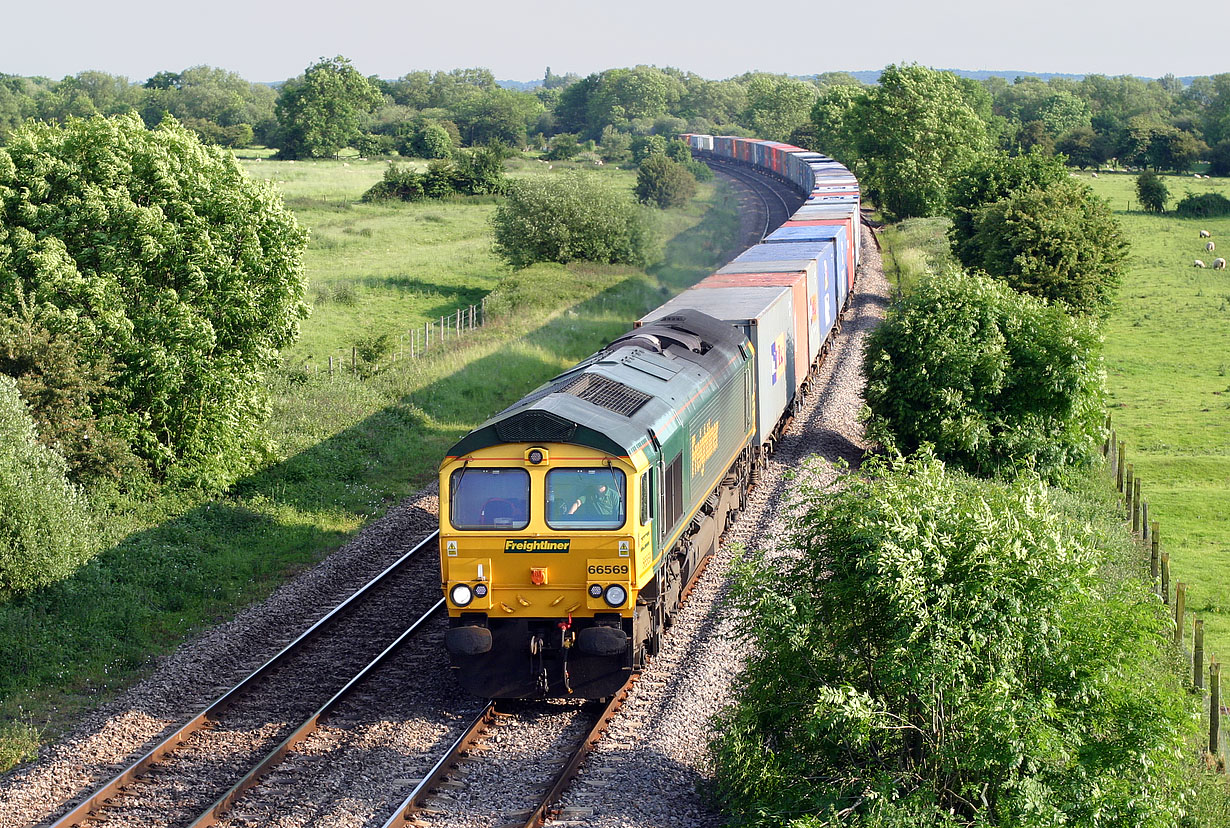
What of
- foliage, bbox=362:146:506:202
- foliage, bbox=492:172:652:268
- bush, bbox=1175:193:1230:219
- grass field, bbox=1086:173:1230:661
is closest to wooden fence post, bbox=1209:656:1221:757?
grass field, bbox=1086:173:1230:661

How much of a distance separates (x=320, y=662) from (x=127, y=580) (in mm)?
4452

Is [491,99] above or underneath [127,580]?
above

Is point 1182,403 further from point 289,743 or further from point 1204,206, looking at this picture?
point 1204,206

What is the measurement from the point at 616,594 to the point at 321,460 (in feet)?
43.8

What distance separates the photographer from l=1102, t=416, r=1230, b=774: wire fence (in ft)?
45.2

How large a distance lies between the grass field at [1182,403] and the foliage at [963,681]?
9.80 meters

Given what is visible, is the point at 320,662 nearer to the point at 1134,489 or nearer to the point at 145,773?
the point at 145,773

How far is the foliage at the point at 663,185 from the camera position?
7825cm

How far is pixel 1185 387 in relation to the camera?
36344 millimetres

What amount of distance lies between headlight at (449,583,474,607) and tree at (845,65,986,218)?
57.1m

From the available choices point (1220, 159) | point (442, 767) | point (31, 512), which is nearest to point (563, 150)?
point (1220, 159)

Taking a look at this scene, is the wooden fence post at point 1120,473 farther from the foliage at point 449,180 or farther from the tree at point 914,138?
the foliage at point 449,180

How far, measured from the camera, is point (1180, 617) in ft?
54.3

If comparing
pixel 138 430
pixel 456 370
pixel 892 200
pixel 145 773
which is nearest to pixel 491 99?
pixel 892 200
